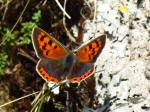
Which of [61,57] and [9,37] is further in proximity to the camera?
A: [9,37]

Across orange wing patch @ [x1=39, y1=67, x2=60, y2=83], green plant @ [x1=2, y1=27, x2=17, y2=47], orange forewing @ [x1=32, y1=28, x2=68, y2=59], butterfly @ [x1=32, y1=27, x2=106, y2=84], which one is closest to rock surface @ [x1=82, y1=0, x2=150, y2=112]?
butterfly @ [x1=32, y1=27, x2=106, y2=84]

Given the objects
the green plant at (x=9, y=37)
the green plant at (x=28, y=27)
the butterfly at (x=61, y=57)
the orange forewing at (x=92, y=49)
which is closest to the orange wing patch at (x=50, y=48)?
the butterfly at (x=61, y=57)

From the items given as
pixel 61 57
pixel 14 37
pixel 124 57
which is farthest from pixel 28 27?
pixel 124 57

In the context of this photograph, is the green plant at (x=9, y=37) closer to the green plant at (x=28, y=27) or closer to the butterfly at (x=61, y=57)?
the green plant at (x=28, y=27)

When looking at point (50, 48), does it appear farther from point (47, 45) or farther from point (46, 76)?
point (46, 76)

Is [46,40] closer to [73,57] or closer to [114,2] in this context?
[73,57]

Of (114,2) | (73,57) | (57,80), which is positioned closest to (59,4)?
(114,2)

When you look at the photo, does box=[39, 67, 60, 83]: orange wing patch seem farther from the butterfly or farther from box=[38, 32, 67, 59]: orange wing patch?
box=[38, 32, 67, 59]: orange wing patch

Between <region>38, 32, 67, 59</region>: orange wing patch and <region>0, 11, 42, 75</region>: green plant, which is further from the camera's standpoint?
<region>0, 11, 42, 75</region>: green plant
